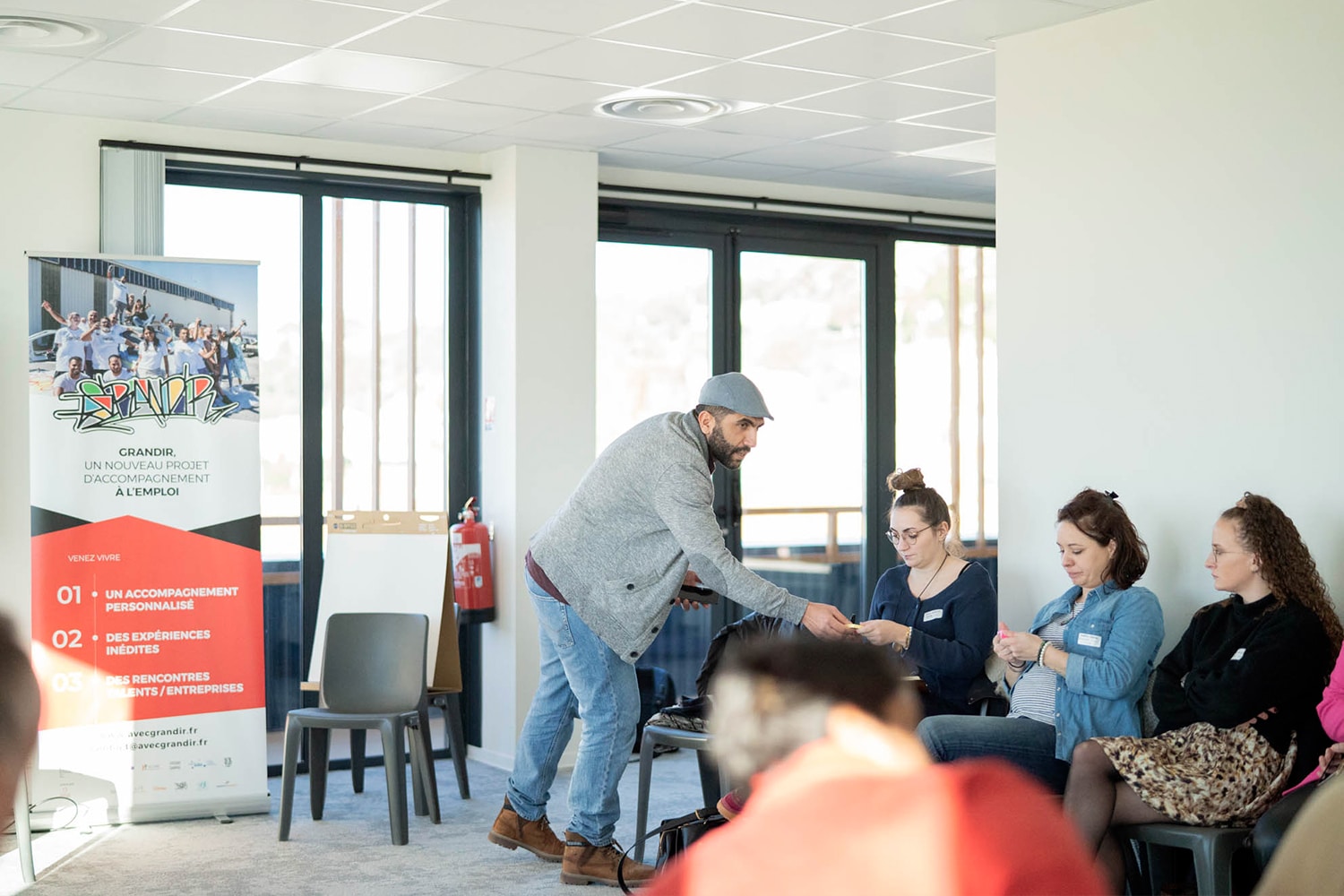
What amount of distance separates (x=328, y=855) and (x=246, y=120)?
3.06 meters

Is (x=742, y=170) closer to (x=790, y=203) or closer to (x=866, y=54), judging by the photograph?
(x=790, y=203)

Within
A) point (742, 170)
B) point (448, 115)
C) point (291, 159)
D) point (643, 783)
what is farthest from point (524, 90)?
point (643, 783)

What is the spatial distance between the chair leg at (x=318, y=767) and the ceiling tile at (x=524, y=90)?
2558mm

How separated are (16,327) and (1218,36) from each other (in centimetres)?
464

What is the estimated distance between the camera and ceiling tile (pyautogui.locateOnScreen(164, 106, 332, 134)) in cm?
607

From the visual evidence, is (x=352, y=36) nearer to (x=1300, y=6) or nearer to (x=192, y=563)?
(x=192, y=563)

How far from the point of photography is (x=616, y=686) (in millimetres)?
4863

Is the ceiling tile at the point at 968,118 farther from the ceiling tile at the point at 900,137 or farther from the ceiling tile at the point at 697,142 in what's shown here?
the ceiling tile at the point at 697,142

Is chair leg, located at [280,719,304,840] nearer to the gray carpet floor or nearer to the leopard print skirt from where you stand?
the gray carpet floor

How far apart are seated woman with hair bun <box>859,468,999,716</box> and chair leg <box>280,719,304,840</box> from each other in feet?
7.46

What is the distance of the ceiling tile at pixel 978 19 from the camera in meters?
4.50

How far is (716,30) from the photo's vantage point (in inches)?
189

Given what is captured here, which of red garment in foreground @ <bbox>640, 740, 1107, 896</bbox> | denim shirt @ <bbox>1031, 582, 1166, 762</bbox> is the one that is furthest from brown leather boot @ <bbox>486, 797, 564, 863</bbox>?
red garment in foreground @ <bbox>640, 740, 1107, 896</bbox>

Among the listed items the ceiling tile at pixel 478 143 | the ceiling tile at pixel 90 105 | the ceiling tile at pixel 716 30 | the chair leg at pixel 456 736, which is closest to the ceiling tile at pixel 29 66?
the ceiling tile at pixel 90 105
